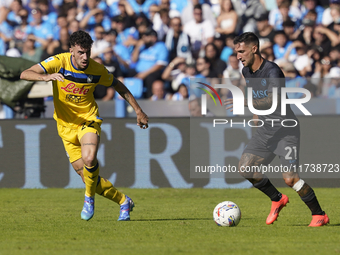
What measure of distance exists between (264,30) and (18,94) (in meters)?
6.21

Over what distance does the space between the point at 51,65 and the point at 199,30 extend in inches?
311

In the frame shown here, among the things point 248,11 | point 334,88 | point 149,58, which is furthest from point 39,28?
point 334,88

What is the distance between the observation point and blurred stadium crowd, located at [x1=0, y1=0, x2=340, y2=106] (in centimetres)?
1304

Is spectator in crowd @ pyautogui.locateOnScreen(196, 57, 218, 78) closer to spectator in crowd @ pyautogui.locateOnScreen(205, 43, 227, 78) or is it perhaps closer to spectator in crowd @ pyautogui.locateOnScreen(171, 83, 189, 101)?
spectator in crowd @ pyautogui.locateOnScreen(205, 43, 227, 78)

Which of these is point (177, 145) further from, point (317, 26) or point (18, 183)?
point (317, 26)

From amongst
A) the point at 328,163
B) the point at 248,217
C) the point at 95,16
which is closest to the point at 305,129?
the point at 328,163

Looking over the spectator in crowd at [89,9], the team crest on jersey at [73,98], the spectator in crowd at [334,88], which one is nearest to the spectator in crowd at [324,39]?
the spectator in crowd at [334,88]

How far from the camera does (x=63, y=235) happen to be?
616cm

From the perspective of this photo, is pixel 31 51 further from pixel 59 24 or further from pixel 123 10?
pixel 123 10

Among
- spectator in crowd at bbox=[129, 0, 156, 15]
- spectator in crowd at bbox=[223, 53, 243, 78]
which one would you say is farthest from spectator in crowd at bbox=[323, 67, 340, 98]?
spectator in crowd at bbox=[129, 0, 156, 15]

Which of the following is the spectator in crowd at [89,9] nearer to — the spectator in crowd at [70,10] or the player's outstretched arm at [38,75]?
the spectator in crowd at [70,10]

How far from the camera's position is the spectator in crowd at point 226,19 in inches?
559

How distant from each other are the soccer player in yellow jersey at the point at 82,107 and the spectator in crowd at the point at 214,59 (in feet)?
19.2

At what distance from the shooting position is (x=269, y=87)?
6.44 m
